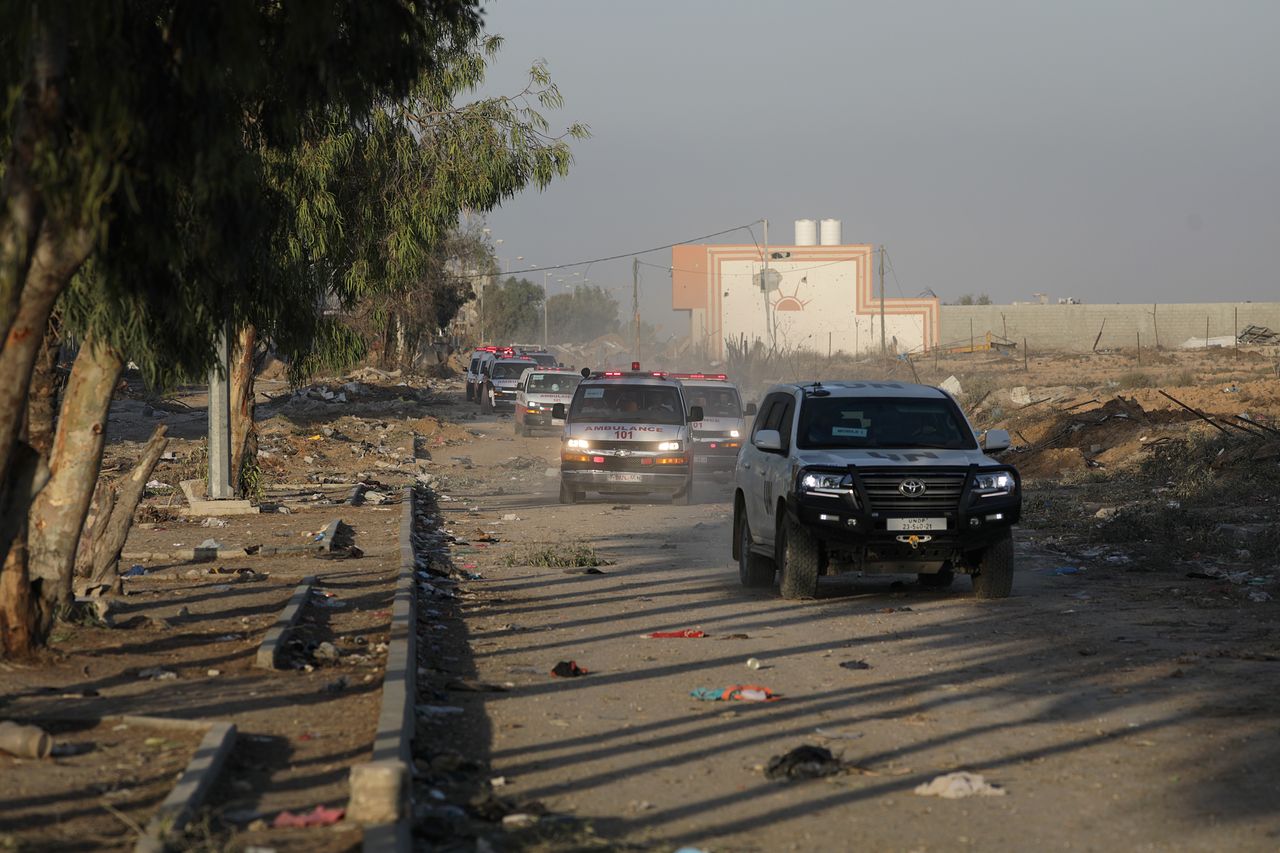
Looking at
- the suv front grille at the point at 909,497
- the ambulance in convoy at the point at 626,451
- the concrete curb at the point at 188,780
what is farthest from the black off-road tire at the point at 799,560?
the ambulance in convoy at the point at 626,451

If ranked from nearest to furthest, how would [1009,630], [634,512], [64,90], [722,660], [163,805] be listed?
[163,805], [64,90], [722,660], [1009,630], [634,512]

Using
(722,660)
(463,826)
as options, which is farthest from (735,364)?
(463,826)

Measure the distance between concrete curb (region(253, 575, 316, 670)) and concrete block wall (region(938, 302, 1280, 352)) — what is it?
86.7 m

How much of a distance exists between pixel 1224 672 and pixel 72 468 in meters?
7.83

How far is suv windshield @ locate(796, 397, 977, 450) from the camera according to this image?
15.0 metres

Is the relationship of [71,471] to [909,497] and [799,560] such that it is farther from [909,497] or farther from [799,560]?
[909,497]

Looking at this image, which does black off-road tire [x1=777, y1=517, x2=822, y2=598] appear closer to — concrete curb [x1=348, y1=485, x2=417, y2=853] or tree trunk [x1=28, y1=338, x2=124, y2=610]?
concrete curb [x1=348, y1=485, x2=417, y2=853]

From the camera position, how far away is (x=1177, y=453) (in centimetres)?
2612

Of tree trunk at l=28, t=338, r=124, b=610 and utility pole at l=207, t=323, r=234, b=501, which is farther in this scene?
utility pole at l=207, t=323, r=234, b=501

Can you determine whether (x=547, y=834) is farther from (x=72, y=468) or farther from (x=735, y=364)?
(x=735, y=364)

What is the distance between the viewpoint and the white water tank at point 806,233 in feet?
349

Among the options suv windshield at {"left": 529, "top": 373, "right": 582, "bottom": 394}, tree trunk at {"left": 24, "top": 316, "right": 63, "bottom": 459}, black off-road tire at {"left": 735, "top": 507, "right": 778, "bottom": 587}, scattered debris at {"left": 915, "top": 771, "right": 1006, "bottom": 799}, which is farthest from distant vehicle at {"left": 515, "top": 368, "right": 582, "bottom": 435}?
scattered debris at {"left": 915, "top": 771, "right": 1006, "bottom": 799}

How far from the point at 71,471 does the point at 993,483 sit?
764cm

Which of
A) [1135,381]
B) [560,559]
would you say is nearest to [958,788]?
[560,559]
